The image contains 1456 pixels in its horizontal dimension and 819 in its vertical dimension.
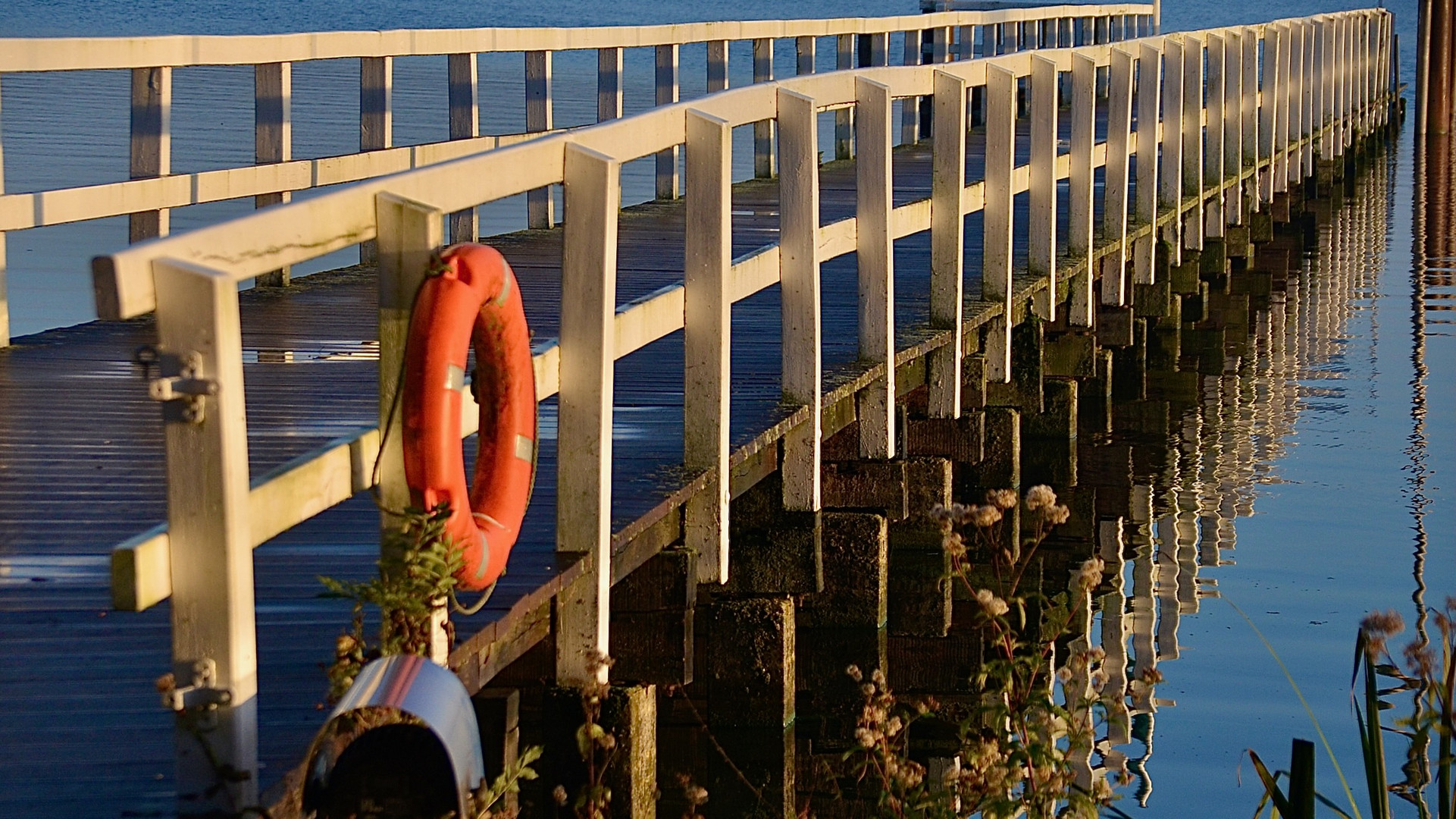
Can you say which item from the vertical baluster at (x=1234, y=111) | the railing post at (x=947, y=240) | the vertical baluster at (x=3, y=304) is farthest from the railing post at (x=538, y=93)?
the vertical baluster at (x=1234, y=111)

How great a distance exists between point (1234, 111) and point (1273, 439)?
21.9ft

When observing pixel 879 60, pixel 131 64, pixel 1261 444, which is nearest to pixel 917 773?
pixel 131 64

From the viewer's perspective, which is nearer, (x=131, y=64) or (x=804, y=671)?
(x=804, y=671)

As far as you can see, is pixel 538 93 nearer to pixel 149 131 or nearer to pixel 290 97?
pixel 290 97

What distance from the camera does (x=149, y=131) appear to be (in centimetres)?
1034

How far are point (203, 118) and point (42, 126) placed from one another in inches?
103

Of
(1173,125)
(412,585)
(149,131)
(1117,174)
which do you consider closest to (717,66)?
(1173,125)

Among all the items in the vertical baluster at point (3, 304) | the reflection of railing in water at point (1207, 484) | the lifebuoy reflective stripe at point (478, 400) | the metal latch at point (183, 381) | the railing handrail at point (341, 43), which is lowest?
the reflection of railing in water at point (1207, 484)

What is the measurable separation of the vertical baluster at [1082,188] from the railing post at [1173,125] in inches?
132

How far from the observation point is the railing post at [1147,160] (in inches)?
591

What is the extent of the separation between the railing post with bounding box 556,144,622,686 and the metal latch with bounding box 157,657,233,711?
1.55 m

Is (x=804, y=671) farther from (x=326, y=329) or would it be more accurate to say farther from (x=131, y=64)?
(x=131, y=64)

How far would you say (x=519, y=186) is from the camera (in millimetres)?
5117

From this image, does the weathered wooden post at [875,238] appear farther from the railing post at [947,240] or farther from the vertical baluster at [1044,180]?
the vertical baluster at [1044,180]
